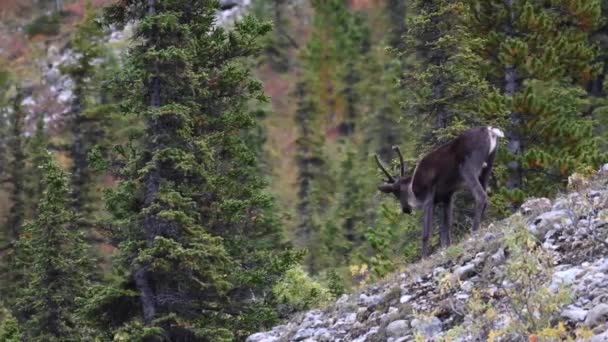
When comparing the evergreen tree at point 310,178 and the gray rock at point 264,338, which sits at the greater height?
the evergreen tree at point 310,178

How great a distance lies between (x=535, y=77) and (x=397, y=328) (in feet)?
41.0

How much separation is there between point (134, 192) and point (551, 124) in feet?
31.7

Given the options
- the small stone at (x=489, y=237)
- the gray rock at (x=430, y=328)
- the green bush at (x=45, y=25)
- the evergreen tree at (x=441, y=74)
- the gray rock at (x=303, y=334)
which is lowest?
the gray rock at (x=430, y=328)

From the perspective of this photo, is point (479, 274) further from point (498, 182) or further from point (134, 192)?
point (498, 182)

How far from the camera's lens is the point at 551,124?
64.8 feet

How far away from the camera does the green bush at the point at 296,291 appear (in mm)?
16984

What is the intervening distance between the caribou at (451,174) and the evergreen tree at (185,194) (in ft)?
13.0

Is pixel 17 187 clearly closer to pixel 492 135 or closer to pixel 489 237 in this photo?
pixel 492 135

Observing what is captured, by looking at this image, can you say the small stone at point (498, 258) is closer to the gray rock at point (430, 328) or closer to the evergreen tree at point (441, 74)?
the gray rock at point (430, 328)

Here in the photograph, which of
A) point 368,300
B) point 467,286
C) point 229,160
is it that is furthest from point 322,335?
point 229,160

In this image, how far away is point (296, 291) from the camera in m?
17.2

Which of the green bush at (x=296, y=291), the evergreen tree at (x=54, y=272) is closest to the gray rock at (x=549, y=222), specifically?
the green bush at (x=296, y=291)

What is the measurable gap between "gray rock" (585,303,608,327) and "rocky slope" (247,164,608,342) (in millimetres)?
12

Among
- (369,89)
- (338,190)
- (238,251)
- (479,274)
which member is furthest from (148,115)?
(369,89)
